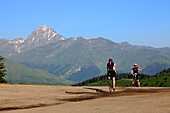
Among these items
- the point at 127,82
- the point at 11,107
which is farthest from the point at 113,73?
the point at 127,82

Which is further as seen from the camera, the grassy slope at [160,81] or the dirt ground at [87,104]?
the grassy slope at [160,81]

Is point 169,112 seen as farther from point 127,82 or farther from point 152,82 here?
point 127,82

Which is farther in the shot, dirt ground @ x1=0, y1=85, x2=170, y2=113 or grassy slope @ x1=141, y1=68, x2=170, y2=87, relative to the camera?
grassy slope @ x1=141, y1=68, x2=170, y2=87

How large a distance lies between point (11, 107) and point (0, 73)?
8423 cm

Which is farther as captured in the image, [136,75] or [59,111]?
[136,75]

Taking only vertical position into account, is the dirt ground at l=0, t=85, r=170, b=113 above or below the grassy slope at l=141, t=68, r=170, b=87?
below

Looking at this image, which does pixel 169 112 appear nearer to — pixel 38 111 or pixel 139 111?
pixel 139 111

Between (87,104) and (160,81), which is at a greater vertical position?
(160,81)

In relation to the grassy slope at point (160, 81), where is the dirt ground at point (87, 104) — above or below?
below

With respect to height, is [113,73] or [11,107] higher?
[113,73]

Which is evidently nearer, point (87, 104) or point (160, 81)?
point (87, 104)

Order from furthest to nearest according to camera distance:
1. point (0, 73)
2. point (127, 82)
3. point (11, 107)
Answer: point (0, 73), point (127, 82), point (11, 107)

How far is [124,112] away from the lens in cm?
928

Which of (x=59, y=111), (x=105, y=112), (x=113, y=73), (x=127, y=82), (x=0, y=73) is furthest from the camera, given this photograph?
(x=0, y=73)
